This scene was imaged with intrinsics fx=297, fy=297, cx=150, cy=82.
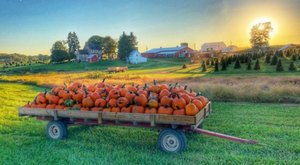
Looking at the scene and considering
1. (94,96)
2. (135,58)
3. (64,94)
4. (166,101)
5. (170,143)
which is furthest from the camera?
(135,58)

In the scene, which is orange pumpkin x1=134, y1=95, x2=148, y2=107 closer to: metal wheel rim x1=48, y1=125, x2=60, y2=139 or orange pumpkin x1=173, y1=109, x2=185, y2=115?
orange pumpkin x1=173, y1=109, x2=185, y2=115

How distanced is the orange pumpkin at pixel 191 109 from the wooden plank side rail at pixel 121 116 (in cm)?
8

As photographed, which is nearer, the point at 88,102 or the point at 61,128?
the point at 88,102

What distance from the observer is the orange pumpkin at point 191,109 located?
5062 mm

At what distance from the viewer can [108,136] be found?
635 centimetres

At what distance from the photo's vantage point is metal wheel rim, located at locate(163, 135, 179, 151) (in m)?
5.17

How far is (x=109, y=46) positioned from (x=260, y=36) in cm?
2521

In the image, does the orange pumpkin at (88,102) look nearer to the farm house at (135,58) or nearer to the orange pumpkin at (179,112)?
the orange pumpkin at (179,112)

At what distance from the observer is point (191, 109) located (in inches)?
200

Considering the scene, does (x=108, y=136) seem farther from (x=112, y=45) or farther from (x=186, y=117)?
(x=112, y=45)

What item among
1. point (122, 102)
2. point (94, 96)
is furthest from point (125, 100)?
point (94, 96)

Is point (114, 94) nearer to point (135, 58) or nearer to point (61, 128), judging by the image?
point (61, 128)

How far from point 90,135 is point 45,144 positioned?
3.14ft

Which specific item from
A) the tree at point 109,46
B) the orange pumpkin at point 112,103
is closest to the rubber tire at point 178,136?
the orange pumpkin at point 112,103
